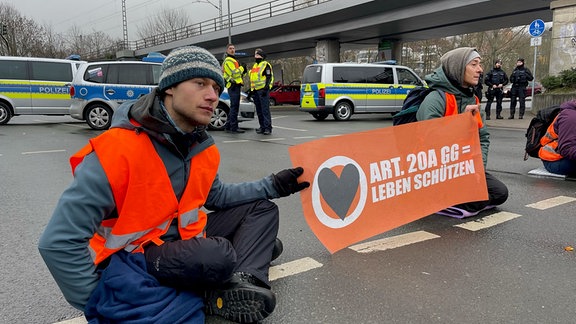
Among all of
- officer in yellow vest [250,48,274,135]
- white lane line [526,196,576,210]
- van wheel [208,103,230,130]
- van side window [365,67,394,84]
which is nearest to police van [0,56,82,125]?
van wheel [208,103,230,130]

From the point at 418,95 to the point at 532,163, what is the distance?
3.75 m

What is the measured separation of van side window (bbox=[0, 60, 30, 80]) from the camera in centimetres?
1280

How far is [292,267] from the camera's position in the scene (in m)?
2.96

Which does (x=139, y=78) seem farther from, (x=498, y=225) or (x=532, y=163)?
(x=498, y=225)

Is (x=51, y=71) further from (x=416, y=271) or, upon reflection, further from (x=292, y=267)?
(x=416, y=271)

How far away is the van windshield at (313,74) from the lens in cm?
1526

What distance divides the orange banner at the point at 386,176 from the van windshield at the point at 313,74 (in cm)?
1170

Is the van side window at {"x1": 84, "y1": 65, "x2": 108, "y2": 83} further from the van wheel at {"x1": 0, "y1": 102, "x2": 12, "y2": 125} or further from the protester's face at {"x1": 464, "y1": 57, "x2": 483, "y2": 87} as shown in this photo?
the protester's face at {"x1": 464, "y1": 57, "x2": 483, "y2": 87}

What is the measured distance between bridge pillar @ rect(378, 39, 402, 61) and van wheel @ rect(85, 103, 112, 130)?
2134 centimetres

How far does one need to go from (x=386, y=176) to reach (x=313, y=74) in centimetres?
1258

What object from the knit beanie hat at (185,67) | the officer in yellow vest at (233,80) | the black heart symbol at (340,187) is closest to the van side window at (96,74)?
the officer in yellow vest at (233,80)

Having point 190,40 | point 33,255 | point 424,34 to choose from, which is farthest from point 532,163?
point 190,40

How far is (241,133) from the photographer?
11.3m

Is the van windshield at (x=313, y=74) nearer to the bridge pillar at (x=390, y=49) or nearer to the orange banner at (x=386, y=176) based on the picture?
the orange banner at (x=386, y=176)
